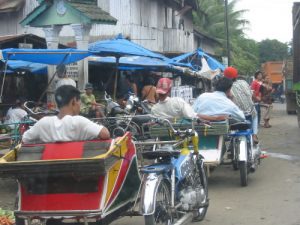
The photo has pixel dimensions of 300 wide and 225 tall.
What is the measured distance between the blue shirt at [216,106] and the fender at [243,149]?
0.39 metres

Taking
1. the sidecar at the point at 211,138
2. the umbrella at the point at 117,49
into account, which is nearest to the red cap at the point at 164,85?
the sidecar at the point at 211,138

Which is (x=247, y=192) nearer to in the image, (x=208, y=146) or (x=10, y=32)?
(x=208, y=146)

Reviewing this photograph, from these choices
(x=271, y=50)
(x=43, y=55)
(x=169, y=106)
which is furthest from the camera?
(x=271, y=50)

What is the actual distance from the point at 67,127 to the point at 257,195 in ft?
12.5

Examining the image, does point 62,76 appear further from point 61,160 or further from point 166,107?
point 61,160

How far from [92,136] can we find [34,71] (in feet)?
35.4

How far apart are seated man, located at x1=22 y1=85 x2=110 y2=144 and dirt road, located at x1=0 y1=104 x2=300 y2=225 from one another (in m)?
1.93

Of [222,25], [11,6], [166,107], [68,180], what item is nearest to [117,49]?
[166,107]

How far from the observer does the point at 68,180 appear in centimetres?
478

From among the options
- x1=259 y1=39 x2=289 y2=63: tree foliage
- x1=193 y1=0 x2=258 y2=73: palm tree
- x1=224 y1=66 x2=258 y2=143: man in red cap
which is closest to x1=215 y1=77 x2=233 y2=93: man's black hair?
x1=224 y1=66 x2=258 y2=143: man in red cap

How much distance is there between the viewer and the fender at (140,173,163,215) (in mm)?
4895

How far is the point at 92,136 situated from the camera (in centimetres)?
495

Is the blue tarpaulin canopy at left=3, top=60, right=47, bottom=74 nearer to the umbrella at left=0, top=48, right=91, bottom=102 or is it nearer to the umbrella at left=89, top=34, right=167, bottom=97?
the umbrella at left=89, top=34, right=167, bottom=97

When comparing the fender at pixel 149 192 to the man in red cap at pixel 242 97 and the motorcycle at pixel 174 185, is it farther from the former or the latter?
the man in red cap at pixel 242 97
